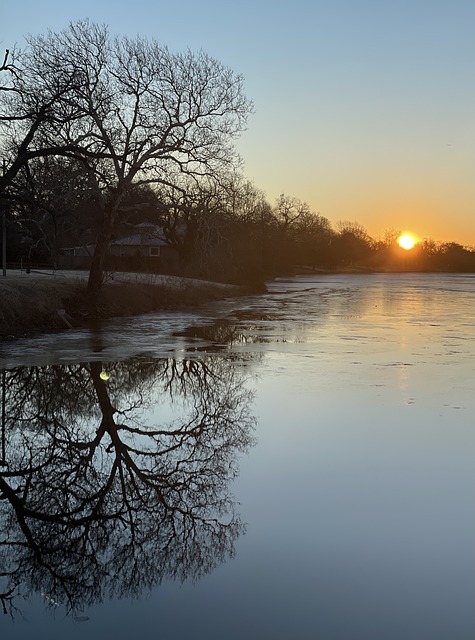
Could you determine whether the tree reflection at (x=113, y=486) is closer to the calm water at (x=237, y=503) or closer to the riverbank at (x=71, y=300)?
the calm water at (x=237, y=503)

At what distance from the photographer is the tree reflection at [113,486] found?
20.6 ft

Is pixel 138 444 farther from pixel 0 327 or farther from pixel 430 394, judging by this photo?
pixel 0 327

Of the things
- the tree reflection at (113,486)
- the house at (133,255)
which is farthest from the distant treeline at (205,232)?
the tree reflection at (113,486)

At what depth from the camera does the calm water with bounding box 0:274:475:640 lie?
5.60 m

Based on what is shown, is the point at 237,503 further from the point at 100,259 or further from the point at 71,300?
the point at 100,259

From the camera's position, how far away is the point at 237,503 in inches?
312

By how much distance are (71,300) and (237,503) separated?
76.1 ft

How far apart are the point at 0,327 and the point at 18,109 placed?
758 cm

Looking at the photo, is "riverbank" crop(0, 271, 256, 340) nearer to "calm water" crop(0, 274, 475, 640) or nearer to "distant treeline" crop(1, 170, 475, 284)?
"distant treeline" crop(1, 170, 475, 284)

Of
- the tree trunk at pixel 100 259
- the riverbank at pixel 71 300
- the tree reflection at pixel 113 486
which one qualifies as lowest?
the tree reflection at pixel 113 486

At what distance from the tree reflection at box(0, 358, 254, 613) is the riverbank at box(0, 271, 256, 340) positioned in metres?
10.4

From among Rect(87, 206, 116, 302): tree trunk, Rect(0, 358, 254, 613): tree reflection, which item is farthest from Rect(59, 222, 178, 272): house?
Rect(0, 358, 254, 613): tree reflection

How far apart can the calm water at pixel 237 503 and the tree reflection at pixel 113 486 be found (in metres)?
0.03

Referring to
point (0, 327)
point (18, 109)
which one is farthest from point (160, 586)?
point (18, 109)
